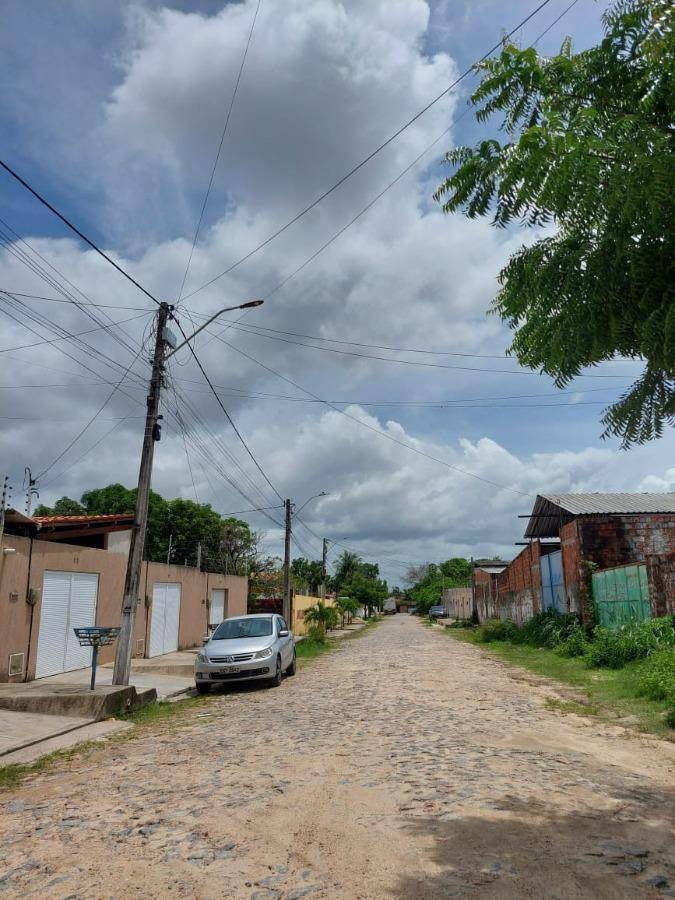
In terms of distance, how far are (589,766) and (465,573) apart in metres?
95.3

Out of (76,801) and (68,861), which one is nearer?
(68,861)

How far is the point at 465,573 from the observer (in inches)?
3927

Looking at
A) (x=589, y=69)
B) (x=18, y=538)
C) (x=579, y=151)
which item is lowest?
(x=18, y=538)

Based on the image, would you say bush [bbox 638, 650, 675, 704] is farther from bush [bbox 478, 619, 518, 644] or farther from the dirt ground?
bush [bbox 478, 619, 518, 644]

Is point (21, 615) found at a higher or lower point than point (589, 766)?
higher

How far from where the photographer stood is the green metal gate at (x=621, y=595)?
16750 millimetres

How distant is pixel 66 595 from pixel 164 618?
7.49m

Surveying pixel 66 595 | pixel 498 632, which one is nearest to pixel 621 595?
pixel 498 632

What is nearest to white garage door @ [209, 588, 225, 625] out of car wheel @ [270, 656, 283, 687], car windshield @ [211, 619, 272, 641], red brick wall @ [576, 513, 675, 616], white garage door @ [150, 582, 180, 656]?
white garage door @ [150, 582, 180, 656]

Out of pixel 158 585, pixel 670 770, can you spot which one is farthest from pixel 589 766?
pixel 158 585

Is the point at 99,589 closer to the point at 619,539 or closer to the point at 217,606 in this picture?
the point at 217,606

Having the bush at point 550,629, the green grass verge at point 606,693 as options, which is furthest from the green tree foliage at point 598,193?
the bush at point 550,629

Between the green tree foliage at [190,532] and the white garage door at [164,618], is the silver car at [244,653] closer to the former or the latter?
the white garage door at [164,618]

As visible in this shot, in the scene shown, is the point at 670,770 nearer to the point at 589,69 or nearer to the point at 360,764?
the point at 360,764
